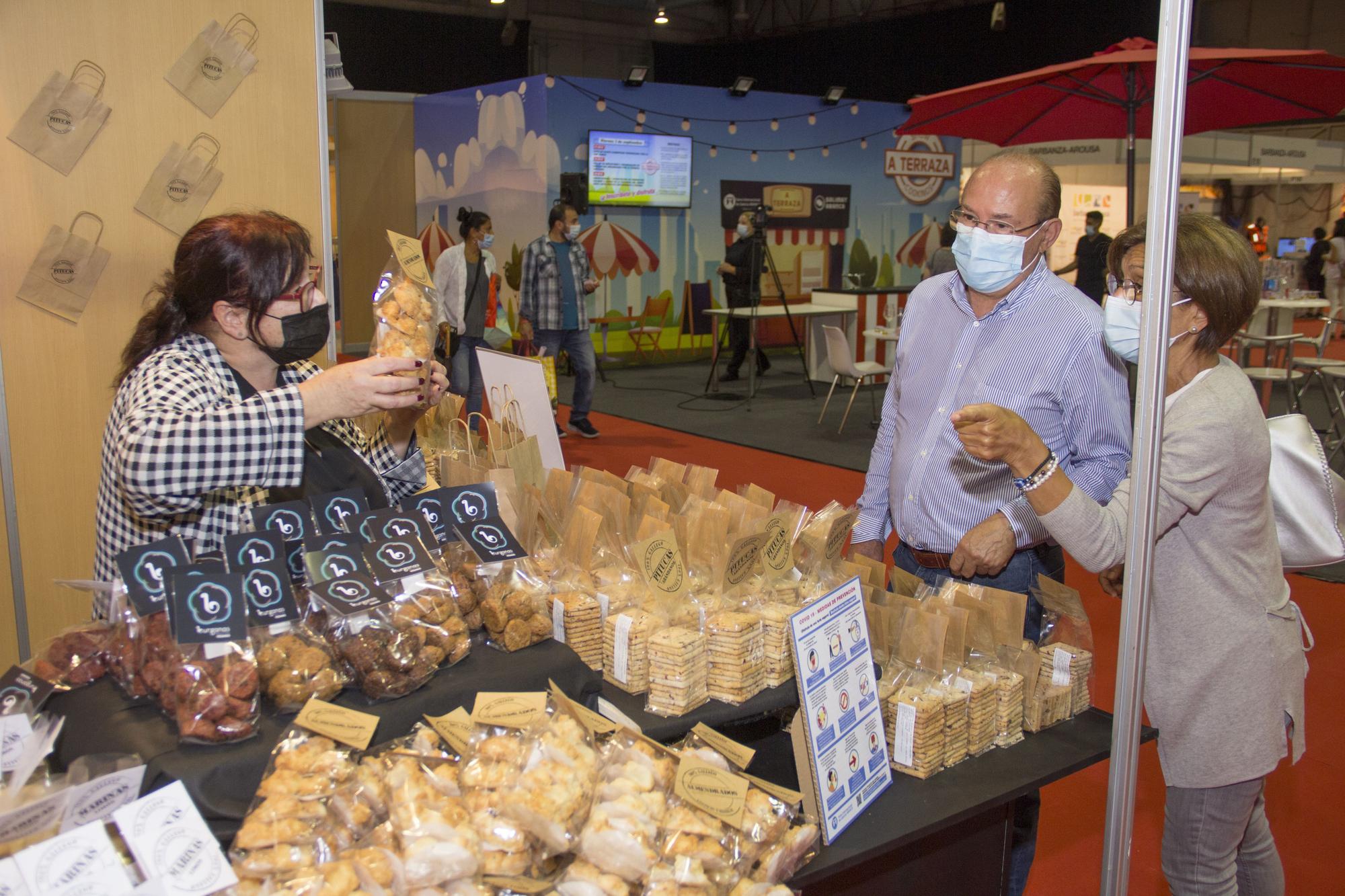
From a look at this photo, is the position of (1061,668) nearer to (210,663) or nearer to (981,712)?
(981,712)

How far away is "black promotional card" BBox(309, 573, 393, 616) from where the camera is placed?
140 cm

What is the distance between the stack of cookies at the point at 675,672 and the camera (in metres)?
1.55

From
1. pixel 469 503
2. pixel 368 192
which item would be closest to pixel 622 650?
pixel 469 503

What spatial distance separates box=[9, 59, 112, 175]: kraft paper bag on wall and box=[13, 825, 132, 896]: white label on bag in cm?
241

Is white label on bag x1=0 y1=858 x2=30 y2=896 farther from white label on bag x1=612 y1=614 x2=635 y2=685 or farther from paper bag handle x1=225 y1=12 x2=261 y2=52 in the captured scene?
paper bag handle x1=225 y1=12 x2=261 y2=52

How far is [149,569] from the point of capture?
1.39m

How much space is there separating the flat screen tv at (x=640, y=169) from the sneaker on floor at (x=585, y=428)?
4.20 metres

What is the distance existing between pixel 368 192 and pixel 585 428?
608cm

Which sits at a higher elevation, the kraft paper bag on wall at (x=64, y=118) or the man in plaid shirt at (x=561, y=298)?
the kraft paper bag on wall at (x=64, y=118)

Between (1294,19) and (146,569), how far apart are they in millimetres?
18751

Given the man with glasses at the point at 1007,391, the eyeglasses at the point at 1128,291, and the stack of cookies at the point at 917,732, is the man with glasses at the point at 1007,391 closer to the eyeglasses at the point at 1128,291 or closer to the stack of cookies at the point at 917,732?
the eyeglasses at the point at 1128,291

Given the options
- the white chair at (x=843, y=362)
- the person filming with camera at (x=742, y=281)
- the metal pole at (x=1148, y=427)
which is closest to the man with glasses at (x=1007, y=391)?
the metal pole at (x=1148, y=427)

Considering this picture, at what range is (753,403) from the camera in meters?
9.70

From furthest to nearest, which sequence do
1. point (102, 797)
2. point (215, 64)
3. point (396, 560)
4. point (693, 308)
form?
1. point (693, 308)
2. point (215, 64)
3. point (396, 560)
4. point (102, 797)
